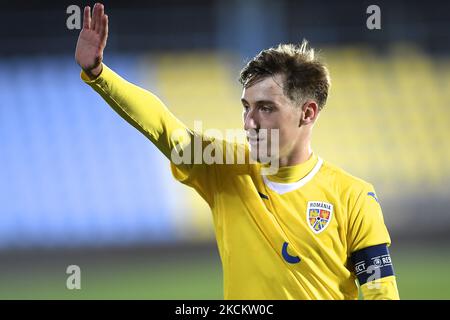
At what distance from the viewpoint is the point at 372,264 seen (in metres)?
3.58

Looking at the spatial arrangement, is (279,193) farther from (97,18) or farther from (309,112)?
(97,18)

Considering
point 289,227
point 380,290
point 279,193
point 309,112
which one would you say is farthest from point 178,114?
point 380,290

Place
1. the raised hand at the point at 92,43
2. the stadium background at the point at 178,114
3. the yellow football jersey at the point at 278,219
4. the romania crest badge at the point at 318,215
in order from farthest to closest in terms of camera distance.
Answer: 1. the stadium background at the point at 178,114
2. the romania crest badge at the point at 318,215
3. the yellow football jersey at the point at 278,219
4. the raised hand at the point at 92,43

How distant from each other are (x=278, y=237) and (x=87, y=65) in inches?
48.2

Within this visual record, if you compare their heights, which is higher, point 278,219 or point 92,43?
point 92,43

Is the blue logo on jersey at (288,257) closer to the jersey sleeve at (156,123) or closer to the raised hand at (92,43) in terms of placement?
the jersey sleeve at (156,123)

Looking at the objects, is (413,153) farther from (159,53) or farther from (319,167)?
(319,167)

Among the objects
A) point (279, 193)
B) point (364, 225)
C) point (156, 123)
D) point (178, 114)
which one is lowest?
point (364, 225)

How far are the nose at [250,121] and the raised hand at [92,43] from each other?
0.74 metres

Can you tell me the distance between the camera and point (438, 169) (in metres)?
14.5

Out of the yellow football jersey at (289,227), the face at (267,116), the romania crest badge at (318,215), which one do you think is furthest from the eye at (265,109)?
the romania crest badge at (318,215)

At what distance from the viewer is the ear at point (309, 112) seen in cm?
387

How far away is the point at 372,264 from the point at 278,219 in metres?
0.50

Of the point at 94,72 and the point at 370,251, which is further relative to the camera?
the point at 370,251
